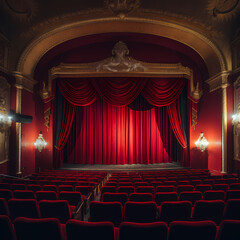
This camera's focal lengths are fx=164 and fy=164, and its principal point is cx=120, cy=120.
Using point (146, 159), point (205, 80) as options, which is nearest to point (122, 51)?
point (205, 80)

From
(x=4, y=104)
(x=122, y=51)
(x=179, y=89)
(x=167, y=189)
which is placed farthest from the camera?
(x=179, y=89)

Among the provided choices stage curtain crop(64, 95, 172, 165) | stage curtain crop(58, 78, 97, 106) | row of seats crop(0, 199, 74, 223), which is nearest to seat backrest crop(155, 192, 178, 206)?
row of seats crop(0, 199, 74, 223)

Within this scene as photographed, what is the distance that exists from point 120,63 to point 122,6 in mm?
2109

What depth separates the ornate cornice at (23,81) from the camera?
6172mm

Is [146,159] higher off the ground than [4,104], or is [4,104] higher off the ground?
[4,104]

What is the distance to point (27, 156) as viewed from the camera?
6684 mm

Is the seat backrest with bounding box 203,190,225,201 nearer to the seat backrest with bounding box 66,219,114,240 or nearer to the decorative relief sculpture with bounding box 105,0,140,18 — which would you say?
the seat backrest with bounding box 66,219,114,240

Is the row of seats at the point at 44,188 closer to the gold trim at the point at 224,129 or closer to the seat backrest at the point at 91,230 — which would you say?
the seat backrest at the point at 91,230

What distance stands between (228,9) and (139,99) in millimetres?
5175

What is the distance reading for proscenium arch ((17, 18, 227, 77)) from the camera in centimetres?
642

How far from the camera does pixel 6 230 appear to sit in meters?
1.35

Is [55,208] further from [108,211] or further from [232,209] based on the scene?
[232,209]

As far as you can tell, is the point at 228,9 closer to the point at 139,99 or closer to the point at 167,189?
the point at 139,99

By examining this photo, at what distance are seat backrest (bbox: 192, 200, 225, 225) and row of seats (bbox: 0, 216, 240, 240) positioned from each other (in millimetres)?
738
